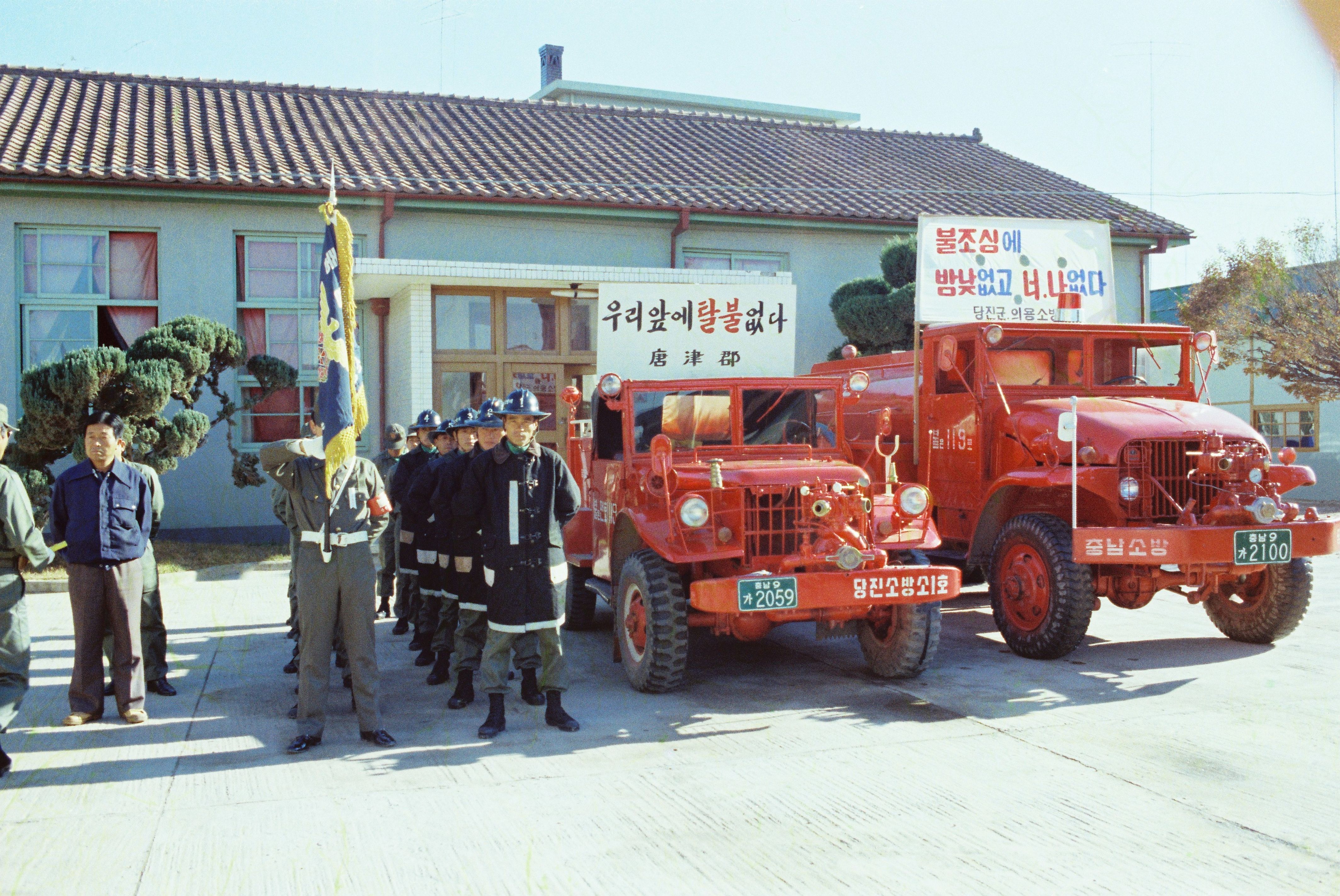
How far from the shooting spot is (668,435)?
8062 millimetres

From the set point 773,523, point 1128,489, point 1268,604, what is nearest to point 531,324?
point 773,523

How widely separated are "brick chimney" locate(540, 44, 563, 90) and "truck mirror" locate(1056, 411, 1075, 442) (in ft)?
82.8

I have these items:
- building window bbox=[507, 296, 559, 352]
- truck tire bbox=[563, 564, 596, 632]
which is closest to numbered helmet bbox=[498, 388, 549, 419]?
truck tire bbox=[563, 564, 596, 632]

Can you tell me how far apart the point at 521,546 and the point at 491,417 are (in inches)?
32.3

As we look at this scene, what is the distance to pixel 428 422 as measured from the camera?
362 inches

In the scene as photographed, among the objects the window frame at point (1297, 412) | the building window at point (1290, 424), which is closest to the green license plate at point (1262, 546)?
the window frame at point (1297, 412)

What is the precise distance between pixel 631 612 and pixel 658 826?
257 centimetres

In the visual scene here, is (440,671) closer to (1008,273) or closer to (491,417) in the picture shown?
(491,417)

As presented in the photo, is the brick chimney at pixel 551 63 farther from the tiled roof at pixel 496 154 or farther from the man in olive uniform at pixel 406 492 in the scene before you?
the man in olive uniform at pixel 406 492

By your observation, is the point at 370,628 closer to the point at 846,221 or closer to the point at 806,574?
the point at 806,574

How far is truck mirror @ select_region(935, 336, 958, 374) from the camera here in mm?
8977

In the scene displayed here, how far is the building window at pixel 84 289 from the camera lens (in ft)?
47.8

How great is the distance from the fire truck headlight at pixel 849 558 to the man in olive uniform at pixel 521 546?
5.12 feet

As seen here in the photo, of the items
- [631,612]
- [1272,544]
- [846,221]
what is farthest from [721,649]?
[846,221]
